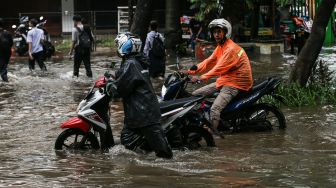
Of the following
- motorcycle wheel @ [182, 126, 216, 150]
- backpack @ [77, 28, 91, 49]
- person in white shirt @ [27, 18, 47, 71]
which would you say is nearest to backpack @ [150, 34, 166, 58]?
backpack @ [77, 28, 91, 49]

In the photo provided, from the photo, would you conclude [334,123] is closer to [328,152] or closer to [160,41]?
[328,152]

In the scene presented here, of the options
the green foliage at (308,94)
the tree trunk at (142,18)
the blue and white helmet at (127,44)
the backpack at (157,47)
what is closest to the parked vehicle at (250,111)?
the blue and white helmet at (127,44)

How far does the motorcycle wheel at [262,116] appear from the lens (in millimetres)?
10320

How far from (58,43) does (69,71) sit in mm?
9186

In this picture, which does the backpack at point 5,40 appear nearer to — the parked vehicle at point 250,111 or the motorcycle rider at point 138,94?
the parked vehicle at point 250,111

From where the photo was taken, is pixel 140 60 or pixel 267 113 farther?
pixel 267 113

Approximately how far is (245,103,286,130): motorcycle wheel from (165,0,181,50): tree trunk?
49.3ft

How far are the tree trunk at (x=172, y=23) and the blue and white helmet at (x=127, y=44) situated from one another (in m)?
17.0

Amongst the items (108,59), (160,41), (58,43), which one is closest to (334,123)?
(160,41)

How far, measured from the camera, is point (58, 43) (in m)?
29.2

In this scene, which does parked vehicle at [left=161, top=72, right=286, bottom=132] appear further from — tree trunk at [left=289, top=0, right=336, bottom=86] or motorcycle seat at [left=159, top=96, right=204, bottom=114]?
tree trunk at [left=289, top=0, right=336, bottom=86]

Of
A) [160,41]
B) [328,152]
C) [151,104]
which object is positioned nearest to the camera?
[151,104]

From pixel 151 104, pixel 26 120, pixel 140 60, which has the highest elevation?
pixel 140 60

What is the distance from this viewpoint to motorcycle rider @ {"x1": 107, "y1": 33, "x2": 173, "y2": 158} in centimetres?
794
